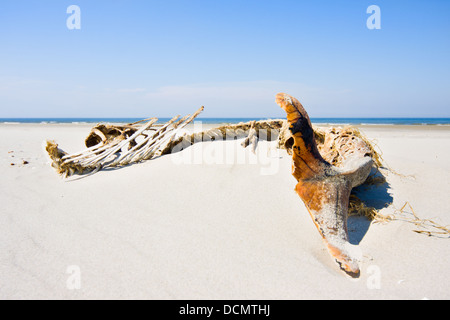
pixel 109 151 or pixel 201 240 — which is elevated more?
pixel 109 151

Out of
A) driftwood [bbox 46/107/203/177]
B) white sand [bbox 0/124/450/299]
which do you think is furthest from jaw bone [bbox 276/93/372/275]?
driftwood [bbox 46/107/203/177]

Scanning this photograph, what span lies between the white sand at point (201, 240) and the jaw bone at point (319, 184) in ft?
0.44

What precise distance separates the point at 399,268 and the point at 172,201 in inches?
72.4

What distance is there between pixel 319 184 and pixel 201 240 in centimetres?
97

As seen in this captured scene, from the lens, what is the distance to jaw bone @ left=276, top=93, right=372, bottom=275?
1.90 metres

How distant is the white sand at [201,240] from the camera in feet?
5.25

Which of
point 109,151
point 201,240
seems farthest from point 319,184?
point 109,151

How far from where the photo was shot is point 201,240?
2072 mm

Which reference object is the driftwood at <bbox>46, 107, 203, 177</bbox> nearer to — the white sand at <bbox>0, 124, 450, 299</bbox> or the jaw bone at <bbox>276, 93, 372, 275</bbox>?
the white sand at <bbox>0, 124, 450, 299</bbox>

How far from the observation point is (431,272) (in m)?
1.69

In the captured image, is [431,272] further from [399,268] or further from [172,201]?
[172,201]

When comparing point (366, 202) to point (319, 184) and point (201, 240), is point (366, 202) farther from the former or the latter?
point (201, 240)

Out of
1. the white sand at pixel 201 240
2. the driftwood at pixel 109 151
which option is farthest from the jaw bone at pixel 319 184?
the driftwood at pixel 109 151

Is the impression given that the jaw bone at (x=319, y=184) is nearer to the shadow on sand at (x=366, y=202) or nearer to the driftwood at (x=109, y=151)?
the shadow on sand at (x=366, y=202)
